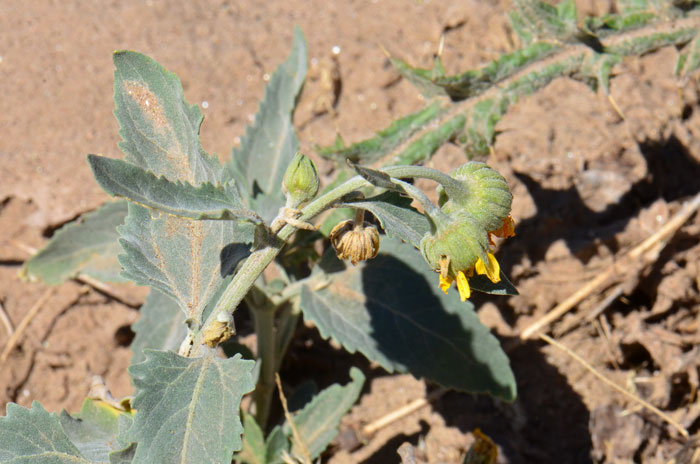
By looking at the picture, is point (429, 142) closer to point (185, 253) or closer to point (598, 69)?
point (598, 69)

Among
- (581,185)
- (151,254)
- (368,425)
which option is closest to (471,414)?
(368,425)

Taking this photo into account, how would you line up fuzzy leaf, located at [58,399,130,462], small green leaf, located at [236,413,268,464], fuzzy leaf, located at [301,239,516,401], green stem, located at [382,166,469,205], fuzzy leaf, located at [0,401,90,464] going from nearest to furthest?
1. green stem, located at [382,166,469,205]
2. fuzzy leaf, located at [0,401,90,464]
3. fuzzy leaf, located at [58,399,130,462]
4. fuzzy leaf, located at [301,239,516,401]
5. small green leaf, located at [236,413,268,464]

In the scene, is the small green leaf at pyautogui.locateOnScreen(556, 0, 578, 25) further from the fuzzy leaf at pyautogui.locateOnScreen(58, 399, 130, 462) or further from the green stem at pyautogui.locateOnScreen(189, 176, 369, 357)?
the fuzzy leaf at pyautogui.locateOnScreen(58, 399, 130, 462)

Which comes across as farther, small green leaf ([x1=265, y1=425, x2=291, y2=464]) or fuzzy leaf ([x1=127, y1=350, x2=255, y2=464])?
small green leaf ([x1=265, y1=425, x2=291, y2=464])

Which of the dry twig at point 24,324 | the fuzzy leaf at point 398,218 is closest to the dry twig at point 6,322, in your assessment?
the dry twig at point 24,324

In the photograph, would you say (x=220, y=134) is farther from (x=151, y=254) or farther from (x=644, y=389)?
(x=644, y=389)

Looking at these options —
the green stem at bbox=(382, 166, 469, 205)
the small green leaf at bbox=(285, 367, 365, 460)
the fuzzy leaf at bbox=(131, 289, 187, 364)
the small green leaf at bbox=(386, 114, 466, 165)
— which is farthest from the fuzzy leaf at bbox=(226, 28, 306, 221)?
the green stem at bbox=(382, 166, 469, 205)
